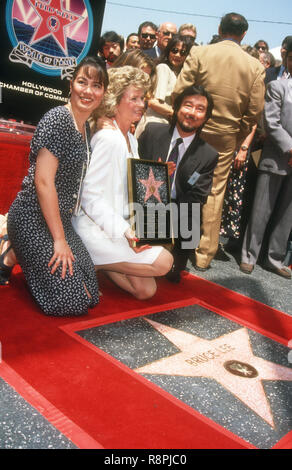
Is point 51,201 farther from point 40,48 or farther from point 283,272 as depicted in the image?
point 283,272

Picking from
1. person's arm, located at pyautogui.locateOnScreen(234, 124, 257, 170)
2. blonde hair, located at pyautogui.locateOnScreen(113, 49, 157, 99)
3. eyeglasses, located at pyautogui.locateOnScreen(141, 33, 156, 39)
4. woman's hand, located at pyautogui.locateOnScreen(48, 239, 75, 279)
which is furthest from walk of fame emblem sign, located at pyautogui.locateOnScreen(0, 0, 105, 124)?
eyeglasses, located at pyautogui.locateOnScreen(141, 33, 156, 39)

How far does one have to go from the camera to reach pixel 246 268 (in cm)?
396

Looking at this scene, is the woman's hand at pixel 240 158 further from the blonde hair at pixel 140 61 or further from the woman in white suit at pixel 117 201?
the woman in white suit at pixel 117 201

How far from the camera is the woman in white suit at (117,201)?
2.51 metres

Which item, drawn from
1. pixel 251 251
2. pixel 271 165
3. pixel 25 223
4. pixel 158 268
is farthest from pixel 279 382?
pixel 271 165

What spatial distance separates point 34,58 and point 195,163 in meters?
1.38

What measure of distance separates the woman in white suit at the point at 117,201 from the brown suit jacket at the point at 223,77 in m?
0.99

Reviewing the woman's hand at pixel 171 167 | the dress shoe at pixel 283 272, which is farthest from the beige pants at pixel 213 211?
the dress shoe at pixel 283 272

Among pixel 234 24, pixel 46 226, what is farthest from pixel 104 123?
pixel 234 24

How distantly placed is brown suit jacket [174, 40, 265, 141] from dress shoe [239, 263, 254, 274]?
1239mm

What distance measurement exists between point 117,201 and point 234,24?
1.98 metres

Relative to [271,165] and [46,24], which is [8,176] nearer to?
[46,24]

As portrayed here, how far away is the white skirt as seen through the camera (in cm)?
260
